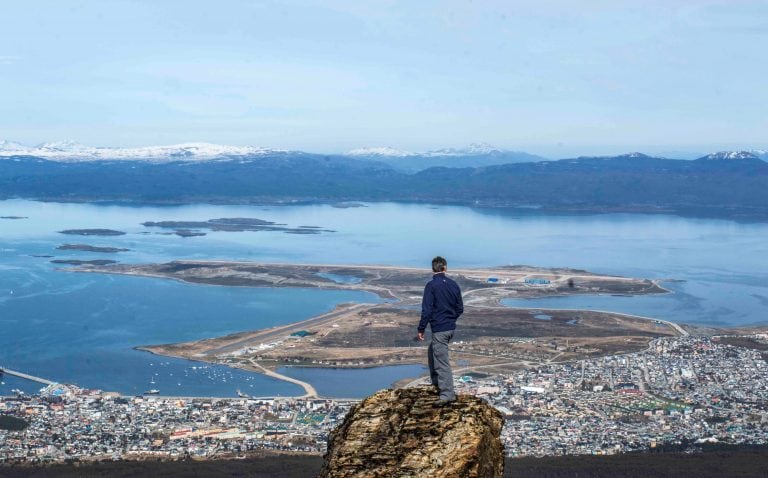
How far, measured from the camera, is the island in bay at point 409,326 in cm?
2969

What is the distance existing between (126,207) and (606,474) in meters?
90.9

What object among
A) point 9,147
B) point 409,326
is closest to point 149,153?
point 9,147

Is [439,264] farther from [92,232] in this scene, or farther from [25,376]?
[92,232]

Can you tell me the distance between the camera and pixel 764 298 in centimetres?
4497

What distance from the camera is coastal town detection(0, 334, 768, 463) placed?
63.2ft

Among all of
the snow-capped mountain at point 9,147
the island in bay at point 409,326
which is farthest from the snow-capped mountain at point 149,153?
the island in bay at point 409,326

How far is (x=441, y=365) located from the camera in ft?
16.9

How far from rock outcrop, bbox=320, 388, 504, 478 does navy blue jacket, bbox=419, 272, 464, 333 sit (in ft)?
1.36

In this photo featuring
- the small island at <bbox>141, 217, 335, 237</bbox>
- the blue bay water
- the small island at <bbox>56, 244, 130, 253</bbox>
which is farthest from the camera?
the small island at <bbox>141, 217, 335, 237</bbox>

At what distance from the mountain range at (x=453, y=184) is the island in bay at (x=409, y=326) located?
177ft

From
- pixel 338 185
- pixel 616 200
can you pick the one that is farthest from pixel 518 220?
pixel 338 185

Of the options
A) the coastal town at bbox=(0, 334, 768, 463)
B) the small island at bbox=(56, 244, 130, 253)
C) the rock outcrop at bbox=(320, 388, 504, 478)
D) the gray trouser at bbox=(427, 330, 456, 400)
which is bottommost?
the coastal town at bbox=(0, 334, 768, 463)

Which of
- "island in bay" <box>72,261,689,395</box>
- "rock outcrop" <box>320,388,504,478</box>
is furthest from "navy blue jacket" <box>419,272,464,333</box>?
"island in bay" <box>72,261,689,395</box>

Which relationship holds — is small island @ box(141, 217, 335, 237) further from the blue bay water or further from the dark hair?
the dark hair
